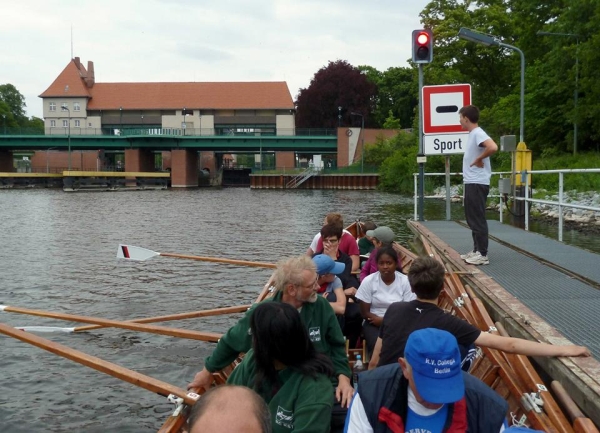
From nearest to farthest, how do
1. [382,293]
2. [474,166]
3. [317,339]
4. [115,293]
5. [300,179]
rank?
[317,339] → [382,293] → [474,166] → [115,293] → [300,179]

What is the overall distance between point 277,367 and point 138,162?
74085 millimetres

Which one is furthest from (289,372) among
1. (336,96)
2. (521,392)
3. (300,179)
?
(336,96)

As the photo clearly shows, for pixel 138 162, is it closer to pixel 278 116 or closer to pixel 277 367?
pixel 278 116

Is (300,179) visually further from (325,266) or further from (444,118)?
(325,266)

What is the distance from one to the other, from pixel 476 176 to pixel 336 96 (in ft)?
262

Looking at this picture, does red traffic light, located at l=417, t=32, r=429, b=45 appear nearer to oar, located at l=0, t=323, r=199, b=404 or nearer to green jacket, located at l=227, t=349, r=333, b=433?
oar, located at l=0, t=323, r=199, b=404

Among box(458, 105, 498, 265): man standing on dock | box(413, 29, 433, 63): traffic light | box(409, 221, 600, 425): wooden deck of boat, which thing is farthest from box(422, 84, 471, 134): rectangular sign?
box(458, 105, 498, 265): man standing on dock

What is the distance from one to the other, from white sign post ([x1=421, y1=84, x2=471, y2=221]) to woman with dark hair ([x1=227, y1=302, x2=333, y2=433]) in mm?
7763

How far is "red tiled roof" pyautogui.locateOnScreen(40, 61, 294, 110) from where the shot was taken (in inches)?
3684

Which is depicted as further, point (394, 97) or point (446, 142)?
point (394, 97)

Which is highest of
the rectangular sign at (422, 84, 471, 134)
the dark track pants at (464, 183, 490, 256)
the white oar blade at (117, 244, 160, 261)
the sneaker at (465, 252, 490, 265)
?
the rectangular sign at (422, 84, 471, 134)

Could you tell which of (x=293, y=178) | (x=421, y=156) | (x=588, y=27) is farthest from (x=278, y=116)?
(x=421, y=156)

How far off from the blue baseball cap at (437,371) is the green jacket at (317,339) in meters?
1.56

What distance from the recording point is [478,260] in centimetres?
759
